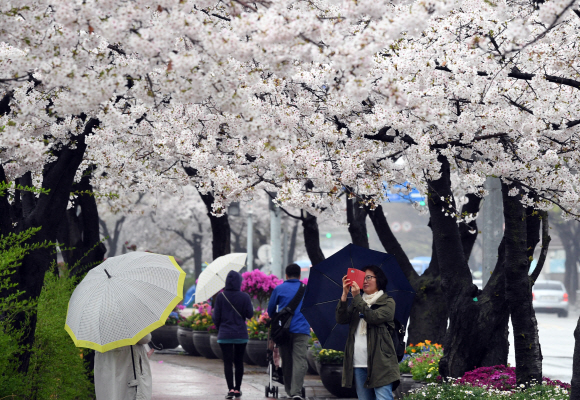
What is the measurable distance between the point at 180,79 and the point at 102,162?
5776 millimetres

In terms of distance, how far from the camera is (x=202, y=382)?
41.7ft

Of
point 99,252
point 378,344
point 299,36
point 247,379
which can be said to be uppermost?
point 299,36

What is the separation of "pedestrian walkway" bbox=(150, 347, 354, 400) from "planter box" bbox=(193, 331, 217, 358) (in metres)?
0.17

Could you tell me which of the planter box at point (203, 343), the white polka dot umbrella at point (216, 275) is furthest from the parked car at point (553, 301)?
the white polka dot umbrella at point (216, 275)

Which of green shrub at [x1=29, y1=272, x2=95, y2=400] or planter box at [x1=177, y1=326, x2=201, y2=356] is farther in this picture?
planter box at [x1=177, y1=326, x2=201, y2=356]

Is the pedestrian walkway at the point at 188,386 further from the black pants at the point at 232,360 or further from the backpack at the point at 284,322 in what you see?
the backpack at the point at 284,322

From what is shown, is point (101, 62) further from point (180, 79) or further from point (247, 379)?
point (247, 379)

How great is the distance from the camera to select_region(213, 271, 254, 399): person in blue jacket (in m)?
11.1

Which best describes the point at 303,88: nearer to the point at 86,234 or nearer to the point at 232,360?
the point at 232,360

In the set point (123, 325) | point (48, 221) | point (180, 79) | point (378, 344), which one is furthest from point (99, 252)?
point (180, 79)

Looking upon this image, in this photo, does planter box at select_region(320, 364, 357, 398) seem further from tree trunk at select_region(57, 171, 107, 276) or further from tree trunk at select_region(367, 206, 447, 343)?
tree trunk at select_region(57, 171, 107, 276)

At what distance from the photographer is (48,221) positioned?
7.52 meters

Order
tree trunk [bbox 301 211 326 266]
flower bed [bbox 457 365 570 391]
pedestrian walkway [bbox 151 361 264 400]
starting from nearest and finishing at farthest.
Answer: flower bed [bbox 457 365 570 391]
pedestrian walkway [bbox 151 361 264 400]
tree trunk [bbox 301 211 326 266]

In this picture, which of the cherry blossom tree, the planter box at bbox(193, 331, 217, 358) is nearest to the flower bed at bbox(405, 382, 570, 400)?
the cherry blossom tree
